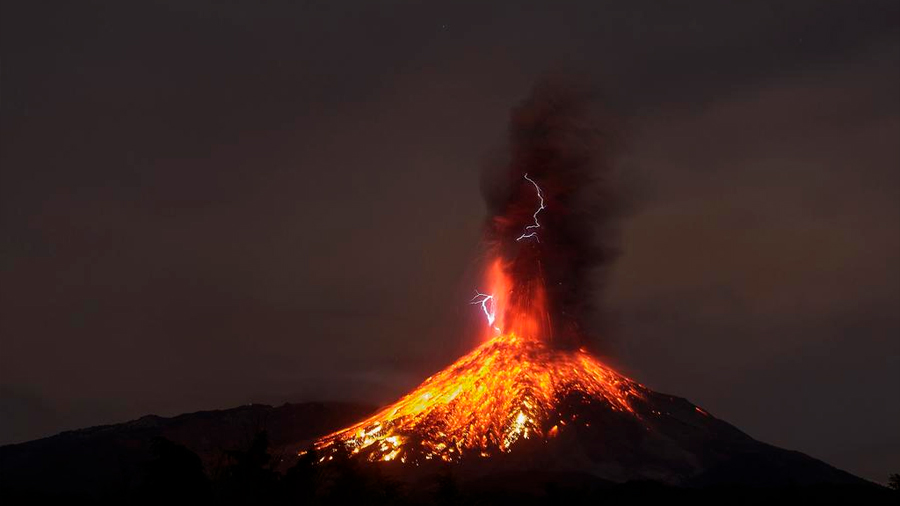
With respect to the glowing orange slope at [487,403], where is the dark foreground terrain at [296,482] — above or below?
below

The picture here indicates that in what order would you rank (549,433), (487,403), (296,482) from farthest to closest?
(487,403) < (549,433) < (296,482)

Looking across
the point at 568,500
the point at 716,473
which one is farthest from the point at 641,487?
the point at 716,473

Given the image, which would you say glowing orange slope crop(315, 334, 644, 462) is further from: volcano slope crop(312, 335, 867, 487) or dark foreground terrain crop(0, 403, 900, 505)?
dark foreground terrain crop(0, 403, 900, 505)

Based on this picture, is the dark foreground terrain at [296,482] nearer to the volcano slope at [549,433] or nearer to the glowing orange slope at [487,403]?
the volcano slope at [549,433]

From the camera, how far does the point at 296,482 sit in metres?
66.2

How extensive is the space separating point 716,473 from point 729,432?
26.8 m

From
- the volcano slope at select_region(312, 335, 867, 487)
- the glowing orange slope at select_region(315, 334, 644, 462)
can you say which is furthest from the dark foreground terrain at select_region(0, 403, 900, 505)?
the glowing orange slope at select_region(315, 334, 644, 462)

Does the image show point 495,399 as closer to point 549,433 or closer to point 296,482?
point 549,433

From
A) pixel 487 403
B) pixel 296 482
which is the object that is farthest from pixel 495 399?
pixel 296 482

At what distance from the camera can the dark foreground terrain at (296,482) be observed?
58125 mm

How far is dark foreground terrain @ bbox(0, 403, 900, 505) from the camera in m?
58.1

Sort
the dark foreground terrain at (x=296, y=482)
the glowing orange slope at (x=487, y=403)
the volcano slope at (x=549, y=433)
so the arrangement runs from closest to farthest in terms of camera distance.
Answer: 1. the dark foreground terrain at (x=296, y=482)
2. the volcano slope at (x=549, y=433)
3. the glowing orange slope at (x=487, y=403)

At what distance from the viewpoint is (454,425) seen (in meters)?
142

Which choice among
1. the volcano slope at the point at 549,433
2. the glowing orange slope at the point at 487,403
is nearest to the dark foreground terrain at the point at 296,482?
the volcano slope at the point at 549,433
